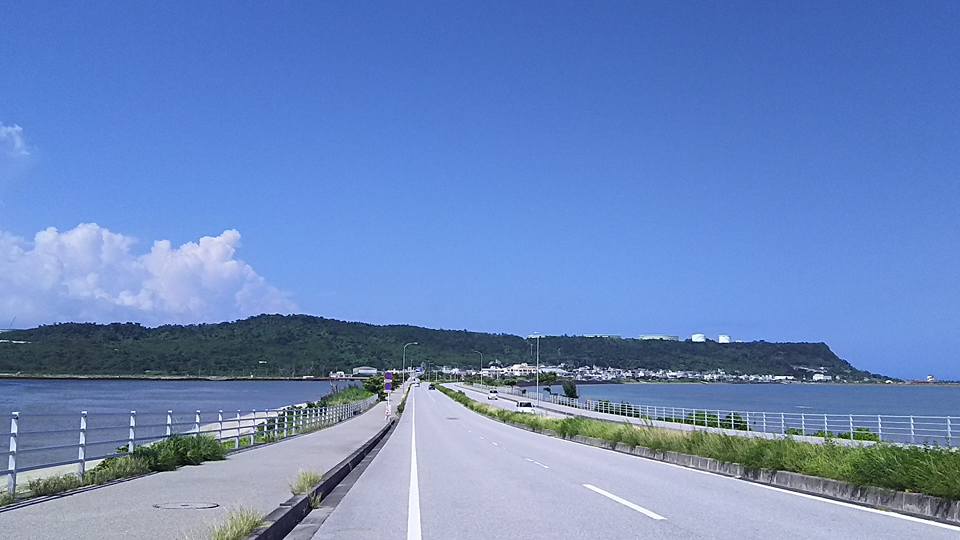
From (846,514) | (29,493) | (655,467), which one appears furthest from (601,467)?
(29,493)

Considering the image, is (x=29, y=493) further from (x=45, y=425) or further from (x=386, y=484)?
(x=45, y=425)

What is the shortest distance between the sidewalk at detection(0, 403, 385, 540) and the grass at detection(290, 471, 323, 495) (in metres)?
0.18

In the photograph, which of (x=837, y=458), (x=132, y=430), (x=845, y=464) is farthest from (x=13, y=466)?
(x=837, y=458)

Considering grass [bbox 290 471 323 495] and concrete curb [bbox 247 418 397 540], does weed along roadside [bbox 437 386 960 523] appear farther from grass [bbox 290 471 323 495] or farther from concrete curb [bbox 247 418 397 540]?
grass [bbox 290 471 323 495]

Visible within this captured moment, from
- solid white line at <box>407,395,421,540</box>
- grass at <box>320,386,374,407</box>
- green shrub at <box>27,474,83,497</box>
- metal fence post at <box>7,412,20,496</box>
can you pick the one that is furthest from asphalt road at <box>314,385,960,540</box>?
grass at <box>320,386,374,407</box>

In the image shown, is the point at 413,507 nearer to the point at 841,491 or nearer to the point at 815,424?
the point at 841,491

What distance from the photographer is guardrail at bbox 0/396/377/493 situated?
14367 mm

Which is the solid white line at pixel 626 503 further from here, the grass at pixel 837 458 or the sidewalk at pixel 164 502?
the sidewalk at pixel 164 502

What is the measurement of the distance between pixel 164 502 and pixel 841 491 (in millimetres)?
10697

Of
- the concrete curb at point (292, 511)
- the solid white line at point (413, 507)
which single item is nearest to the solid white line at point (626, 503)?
the solid white line at point (413, 507)

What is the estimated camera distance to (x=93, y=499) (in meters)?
12.2

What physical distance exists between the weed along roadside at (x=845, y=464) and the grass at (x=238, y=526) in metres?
8.94

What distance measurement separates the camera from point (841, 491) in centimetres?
1389

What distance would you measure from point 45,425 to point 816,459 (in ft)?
218
